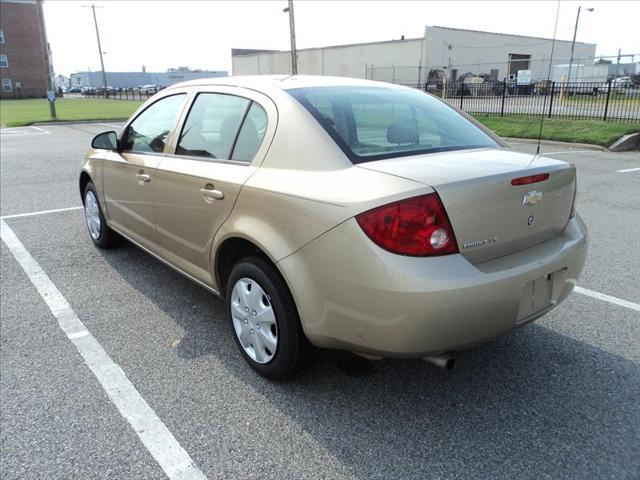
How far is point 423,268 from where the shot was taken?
225cm

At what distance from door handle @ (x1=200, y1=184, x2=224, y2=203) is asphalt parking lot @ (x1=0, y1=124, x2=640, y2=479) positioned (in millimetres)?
960

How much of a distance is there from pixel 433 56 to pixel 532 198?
166 feet

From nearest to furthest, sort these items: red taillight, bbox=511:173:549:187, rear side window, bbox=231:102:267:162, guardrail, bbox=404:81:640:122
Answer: red taillight, bbox=511:173:549:187 < rear side window, bbox=231:102:267:162 < guardrail, bbox=404:81:640:122

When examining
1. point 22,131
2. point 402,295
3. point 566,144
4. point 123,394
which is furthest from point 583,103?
point 22,131

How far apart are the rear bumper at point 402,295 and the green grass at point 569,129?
41.1 feet

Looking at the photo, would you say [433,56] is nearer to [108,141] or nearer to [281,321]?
[108,141]

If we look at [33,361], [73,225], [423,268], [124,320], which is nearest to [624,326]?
[423,268]

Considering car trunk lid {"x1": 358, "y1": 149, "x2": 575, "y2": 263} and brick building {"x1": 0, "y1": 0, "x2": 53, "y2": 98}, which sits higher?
brick building {"x1": 0, "y1": 0, "x2": 53, "y2": 98}

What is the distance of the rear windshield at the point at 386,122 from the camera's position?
2.82 metres

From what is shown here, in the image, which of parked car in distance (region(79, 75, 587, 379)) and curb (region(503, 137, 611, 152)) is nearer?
parked car in distance (region(79, 75, 587, 379))

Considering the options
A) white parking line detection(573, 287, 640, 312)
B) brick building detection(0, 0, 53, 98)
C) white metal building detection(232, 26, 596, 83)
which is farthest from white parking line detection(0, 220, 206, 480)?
brick building detection(0, 0, 53, 98)

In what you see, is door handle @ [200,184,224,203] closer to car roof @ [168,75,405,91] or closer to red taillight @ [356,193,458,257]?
car roof @ [168,75,405,91]

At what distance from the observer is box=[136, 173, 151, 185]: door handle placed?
3.80 metres

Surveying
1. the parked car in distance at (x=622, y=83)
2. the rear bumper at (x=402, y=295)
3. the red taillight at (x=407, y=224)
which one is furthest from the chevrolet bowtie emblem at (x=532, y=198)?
the parked car in distance at (x=622, y=83)
